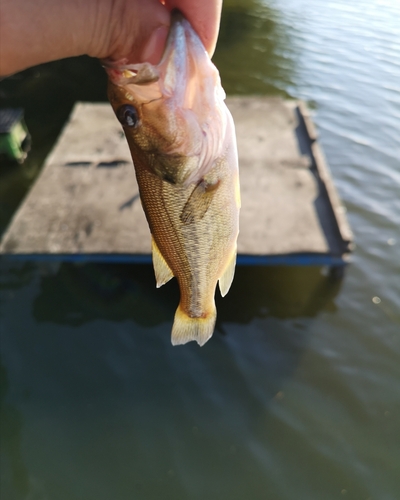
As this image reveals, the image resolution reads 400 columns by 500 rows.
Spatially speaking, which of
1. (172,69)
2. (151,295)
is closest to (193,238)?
(172,69)

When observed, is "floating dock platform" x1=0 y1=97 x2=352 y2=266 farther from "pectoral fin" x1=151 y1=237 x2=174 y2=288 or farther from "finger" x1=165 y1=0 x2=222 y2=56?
"finger" x1=165 y1=0 x2=222 y2=56

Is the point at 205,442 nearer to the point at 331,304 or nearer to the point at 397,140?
the point at 331,304

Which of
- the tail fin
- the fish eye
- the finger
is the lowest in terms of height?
the tail fin

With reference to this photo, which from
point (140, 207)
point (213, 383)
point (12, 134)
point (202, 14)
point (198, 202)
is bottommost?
point (213, 383)

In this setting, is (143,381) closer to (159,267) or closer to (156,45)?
(159,267)

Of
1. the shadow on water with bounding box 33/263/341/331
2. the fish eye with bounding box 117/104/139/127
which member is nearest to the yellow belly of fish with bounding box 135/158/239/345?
the fish eye with bounding box 117/104/139/127

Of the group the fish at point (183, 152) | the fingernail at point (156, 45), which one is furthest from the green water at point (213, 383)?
the fingernail at point (156, 45)
